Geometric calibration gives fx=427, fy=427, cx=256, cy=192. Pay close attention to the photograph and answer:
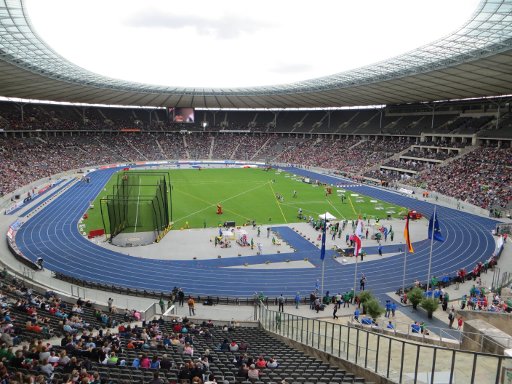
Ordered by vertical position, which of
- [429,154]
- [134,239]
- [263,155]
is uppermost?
[429,154]

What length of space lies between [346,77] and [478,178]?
70.0ft

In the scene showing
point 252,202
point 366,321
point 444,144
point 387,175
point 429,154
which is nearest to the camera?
point 366,321

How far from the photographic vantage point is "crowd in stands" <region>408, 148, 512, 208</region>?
48.1m

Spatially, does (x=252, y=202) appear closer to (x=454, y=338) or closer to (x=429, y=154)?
(x=429, y=154)

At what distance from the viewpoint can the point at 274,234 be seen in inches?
1447

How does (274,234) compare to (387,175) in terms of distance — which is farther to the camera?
(387,175)

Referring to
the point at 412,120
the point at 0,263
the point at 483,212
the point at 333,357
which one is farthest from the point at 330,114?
the point at 333,357

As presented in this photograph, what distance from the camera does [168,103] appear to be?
9488 centimetres

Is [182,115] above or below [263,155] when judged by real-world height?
above

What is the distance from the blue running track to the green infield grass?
492 cm

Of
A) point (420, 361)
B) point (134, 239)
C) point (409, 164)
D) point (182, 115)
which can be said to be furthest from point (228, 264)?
point (182, 115)

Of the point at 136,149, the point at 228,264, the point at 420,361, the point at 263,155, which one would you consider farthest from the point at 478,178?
the point at 136,149

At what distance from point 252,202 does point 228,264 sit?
21.4 m

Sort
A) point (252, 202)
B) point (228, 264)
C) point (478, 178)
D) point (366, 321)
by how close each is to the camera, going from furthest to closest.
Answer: point (478, 178), point (252, 202), point (228, 264), point (366, 321)
